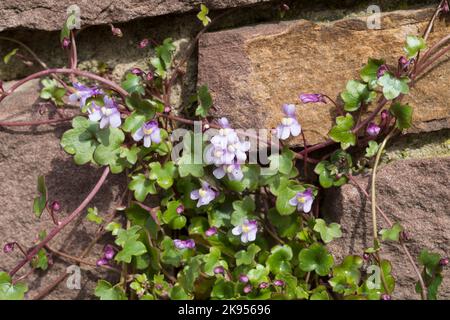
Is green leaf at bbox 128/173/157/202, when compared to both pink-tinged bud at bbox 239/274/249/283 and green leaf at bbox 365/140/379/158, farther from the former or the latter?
green leaf at bbox 365/140/379/158

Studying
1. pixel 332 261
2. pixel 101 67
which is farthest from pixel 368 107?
pixel 101 67

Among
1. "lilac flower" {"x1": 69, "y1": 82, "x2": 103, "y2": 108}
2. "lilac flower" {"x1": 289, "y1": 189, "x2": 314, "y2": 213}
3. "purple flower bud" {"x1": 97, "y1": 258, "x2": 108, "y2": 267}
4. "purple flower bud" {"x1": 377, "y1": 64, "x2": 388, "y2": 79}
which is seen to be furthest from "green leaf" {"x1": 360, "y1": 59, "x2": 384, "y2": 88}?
"purple flower bud" {"x1": 97, "y1": 258, "x2": 108, "y2": 267}

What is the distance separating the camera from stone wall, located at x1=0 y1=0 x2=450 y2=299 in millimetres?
1499

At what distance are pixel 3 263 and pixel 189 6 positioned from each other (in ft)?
2.59

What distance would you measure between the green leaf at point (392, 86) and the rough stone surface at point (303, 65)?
8cm

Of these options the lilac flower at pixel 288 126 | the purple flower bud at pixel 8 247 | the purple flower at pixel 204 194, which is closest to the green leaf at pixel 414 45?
the lilac flower at pixel 288 126

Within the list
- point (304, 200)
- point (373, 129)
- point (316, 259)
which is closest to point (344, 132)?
point (373, 129)

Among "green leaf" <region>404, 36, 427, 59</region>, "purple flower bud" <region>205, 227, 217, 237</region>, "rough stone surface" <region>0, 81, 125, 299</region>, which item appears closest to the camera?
"green leaf" <region>404, 36, 427, 59</region>

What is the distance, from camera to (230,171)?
1493 mm

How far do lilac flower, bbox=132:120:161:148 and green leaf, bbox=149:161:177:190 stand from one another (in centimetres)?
6

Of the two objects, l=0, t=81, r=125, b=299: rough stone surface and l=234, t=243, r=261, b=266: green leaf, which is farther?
l=0, t=81, r=125, b=299: rough stone surface

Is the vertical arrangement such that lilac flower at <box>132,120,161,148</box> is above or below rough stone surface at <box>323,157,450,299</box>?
above

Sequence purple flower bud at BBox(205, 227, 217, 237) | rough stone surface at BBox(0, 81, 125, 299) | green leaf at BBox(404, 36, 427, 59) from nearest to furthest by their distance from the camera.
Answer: green leaf at BBox(404, 36, 427, 59), purple flower bud at BBox(205, 227, 217, 237), rough stone surface at BBox(0, 81, 125, 299)
